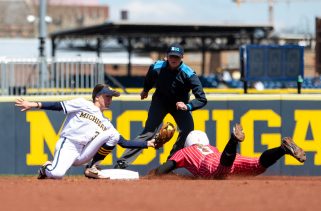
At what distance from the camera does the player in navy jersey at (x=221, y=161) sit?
473 inches

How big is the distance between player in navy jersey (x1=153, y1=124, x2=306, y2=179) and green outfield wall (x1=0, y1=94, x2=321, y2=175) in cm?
360

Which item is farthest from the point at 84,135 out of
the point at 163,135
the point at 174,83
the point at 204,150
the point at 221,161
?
the point at 221,161

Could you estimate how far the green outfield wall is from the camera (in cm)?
1602

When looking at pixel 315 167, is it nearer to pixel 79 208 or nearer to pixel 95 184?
pixel 95 184

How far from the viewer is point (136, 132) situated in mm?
16062

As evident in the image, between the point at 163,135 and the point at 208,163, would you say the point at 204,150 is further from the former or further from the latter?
the point at 163,135

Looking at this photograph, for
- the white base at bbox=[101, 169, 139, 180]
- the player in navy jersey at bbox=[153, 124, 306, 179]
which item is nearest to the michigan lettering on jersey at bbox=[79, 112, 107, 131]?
the white base at bbox=[101, 169, 139, 180]

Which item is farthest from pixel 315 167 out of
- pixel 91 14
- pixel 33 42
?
pixel 91 14

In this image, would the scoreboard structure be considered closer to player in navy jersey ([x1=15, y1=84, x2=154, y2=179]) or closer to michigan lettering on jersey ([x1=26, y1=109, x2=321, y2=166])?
michigan lettering on jersey ([x1=26, y1=109, x2=321, y2=166])

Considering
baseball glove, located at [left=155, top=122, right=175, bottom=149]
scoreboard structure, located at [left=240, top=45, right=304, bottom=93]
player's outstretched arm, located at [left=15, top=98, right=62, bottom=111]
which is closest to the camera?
player's outstretched arm, located at [left=15, top=98, right=62, bottom=111]

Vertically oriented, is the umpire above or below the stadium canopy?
below

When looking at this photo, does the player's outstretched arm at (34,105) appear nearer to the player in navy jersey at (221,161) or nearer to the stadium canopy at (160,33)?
the player in navy jersey at (221,161)

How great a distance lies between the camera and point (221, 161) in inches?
470

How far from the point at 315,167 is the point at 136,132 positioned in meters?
3.05
